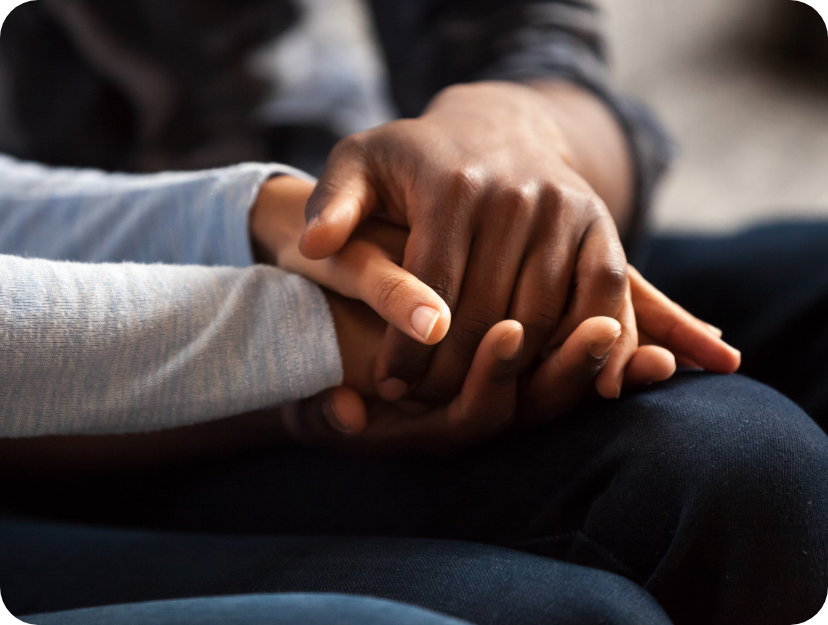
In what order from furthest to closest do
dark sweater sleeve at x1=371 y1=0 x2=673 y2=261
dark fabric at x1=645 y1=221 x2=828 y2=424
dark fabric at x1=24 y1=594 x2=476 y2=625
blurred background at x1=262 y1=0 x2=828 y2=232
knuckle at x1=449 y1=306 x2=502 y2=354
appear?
blurred background at x1=262 y1=0 x2=828 y2=232 < dark sweater sleeve at x1=371 y1=0 x2=673 y2=261 < dark fabric at x1=645 y1=221 x2=828 y2=424 < knuckle at x1=449 y1=306 x2=502 y2=354 < dark fabric at x1=24 y1=594 x2=476 y2=625

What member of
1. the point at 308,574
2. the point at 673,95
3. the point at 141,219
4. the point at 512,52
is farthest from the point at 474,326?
the point at 673,95

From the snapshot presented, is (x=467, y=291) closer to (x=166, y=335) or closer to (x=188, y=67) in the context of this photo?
(x=166, y=335)

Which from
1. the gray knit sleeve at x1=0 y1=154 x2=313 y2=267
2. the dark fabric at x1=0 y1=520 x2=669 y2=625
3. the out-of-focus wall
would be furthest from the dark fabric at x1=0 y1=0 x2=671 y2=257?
the out-of-focus wall

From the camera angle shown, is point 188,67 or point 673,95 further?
point 673,95

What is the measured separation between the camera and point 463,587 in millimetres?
299

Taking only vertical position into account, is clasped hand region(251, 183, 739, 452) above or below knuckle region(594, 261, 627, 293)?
below

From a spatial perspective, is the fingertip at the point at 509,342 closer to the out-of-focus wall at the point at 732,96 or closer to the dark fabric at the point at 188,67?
the dark fabric at the point at 188,67

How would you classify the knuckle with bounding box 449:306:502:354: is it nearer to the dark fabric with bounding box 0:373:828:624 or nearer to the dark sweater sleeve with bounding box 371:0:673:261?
the dark fabric with bounding box 0:373:828:624

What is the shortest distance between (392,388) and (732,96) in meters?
1.51

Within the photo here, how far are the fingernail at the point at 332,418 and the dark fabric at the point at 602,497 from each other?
63mm

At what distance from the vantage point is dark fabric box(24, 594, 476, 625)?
254mm

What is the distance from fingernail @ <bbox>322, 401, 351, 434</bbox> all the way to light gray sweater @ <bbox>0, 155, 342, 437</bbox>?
0.01 meters

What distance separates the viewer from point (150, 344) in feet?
1.12

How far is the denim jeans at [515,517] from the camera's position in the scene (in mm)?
303
